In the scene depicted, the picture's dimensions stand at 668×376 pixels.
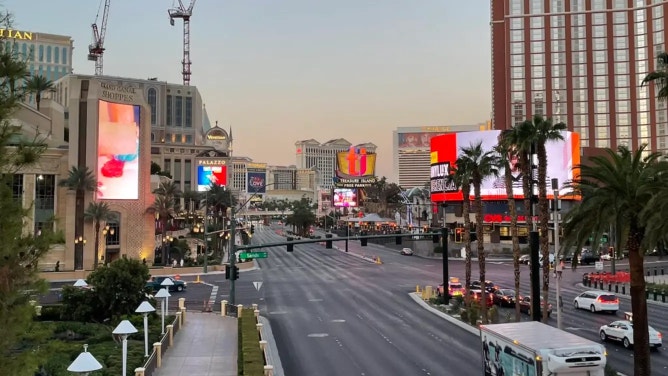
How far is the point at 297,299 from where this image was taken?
45969 millimetres

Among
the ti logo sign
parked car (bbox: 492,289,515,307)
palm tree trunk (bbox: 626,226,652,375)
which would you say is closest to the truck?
palm tree trunk (bbox: 626,226,652,375)

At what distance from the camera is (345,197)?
157125mm

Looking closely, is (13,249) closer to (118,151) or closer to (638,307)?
(638,307)

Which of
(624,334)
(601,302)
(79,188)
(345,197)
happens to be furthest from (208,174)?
(624,334)

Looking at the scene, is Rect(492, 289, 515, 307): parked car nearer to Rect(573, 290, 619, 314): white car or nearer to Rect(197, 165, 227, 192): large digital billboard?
Rect(573, 290, 619, 314): white car

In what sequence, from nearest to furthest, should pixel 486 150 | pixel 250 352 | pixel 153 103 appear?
pixel 250 352 → pixel 486 150 → pixel 153 103

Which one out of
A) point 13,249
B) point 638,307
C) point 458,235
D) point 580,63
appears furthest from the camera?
point 580,63

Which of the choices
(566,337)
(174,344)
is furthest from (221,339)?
(566,337)

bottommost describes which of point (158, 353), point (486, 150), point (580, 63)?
point (158, 353)

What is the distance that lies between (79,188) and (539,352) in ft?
199

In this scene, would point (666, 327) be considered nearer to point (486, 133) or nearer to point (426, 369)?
point (426, 369)

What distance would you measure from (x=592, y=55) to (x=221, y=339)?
139434 mm

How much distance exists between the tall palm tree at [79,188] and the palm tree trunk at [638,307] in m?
59.3

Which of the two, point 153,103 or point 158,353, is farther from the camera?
point 153,103
